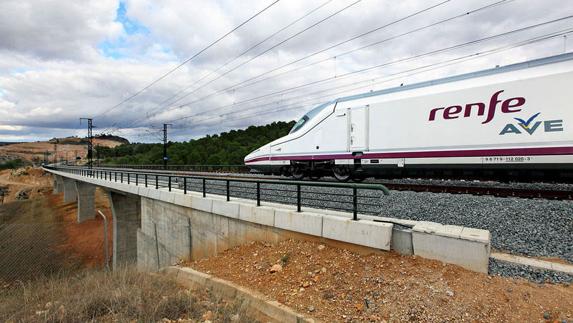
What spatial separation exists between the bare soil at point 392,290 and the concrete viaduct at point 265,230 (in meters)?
0.24

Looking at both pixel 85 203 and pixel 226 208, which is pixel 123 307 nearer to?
pixel 226 208

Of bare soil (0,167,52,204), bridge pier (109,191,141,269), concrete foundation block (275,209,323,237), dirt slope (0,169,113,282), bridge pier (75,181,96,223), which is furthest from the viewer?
bare soil (0,167,52,204)

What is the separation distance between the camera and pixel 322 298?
4895mm

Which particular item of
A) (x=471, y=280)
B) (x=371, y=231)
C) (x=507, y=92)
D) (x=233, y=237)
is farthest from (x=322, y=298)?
(x=507, y=92)

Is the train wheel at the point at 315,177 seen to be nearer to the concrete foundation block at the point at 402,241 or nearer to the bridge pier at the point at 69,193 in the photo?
the concrete foundation block at the point at 402,241

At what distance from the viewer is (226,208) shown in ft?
29.8

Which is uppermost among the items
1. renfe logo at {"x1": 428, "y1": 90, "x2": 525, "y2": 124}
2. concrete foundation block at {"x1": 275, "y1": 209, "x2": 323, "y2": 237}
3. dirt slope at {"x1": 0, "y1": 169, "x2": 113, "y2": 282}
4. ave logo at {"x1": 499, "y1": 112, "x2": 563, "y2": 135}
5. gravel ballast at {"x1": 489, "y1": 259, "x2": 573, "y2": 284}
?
renfe logo at {"x1": 428, "y1": 90, "x2": 525, "y2": 124}

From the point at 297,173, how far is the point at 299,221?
750 centimetres

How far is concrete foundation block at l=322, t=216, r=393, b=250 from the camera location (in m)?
5.30

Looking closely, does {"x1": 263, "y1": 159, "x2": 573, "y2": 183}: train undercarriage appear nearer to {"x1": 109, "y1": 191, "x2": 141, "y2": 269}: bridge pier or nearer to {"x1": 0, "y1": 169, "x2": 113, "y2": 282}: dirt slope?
{"x1": 109, "y1": 191, "x2": 141, "y2": 269}: bridge pier

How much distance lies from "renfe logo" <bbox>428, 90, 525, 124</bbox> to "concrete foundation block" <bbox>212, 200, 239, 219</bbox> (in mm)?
6934

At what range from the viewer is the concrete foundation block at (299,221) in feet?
20.9

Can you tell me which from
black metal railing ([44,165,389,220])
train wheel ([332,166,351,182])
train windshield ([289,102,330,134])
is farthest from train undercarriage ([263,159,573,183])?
train windshield ([289,102,330,134])

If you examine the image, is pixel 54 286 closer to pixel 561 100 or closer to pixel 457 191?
pixel 457 191
